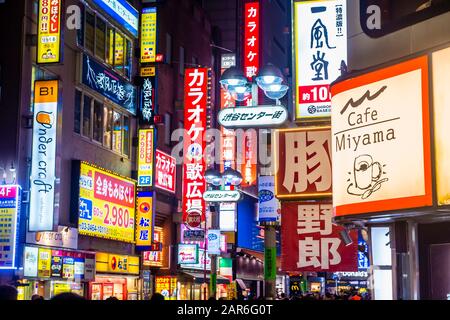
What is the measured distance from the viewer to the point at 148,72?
119 ft

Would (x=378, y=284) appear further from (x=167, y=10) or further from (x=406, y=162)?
(x=167, y=10)

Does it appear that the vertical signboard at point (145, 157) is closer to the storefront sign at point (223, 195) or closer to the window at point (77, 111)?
the storefront sign at point (223, 195)

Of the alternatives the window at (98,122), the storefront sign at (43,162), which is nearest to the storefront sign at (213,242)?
the window at (98,122)

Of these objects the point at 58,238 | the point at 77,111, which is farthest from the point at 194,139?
the point at 58,238

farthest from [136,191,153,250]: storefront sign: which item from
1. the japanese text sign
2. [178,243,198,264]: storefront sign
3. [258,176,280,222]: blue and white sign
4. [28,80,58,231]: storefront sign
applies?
[28,80,58,231]: storefront sign

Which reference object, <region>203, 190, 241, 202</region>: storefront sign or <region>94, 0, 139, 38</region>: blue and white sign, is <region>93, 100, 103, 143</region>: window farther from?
<region>203, 190, 241, 202</region>: storefront sign

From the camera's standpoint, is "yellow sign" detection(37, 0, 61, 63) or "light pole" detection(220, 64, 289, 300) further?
"yellow sign" detection(37, 0, 61, 63)

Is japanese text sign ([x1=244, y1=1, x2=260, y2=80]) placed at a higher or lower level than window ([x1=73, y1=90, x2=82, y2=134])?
higher

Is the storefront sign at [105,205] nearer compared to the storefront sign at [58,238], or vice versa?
the storefront sign at [58,238]

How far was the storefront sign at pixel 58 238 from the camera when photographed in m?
26.7

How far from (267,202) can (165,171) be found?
25.8 feet

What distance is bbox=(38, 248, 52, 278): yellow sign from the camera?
2688cm

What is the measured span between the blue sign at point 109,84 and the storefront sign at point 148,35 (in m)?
1.60

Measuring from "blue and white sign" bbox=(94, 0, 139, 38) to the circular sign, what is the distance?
8.67m
